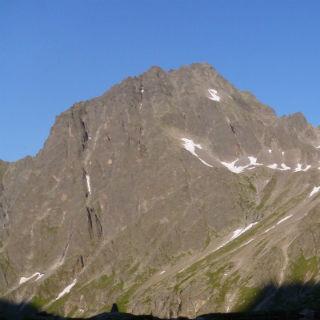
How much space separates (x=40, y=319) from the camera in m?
70.9

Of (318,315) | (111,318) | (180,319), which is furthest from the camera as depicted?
(180,319)

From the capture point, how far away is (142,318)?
6594 centimetres

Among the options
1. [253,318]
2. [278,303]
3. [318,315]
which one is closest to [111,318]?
[253,318]

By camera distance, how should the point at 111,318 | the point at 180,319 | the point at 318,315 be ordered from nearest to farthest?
1. the point at 318,315
2. the point at 111,318
3. the point at 180,319

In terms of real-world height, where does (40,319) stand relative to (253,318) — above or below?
above

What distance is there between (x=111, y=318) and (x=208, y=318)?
11.7 metres

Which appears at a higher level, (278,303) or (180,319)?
(180,319)

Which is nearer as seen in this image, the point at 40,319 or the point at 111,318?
the point at 111,318

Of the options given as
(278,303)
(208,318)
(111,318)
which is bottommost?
(278,303)

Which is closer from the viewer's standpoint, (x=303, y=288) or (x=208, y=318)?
(x=208, y=318)

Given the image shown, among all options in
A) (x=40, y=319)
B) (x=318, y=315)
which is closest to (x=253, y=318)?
(x=318, y=315)

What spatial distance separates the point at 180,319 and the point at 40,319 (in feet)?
58.1

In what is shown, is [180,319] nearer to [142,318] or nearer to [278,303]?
[142,318]

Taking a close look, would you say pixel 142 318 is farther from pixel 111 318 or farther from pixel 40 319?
pixel 40 319
